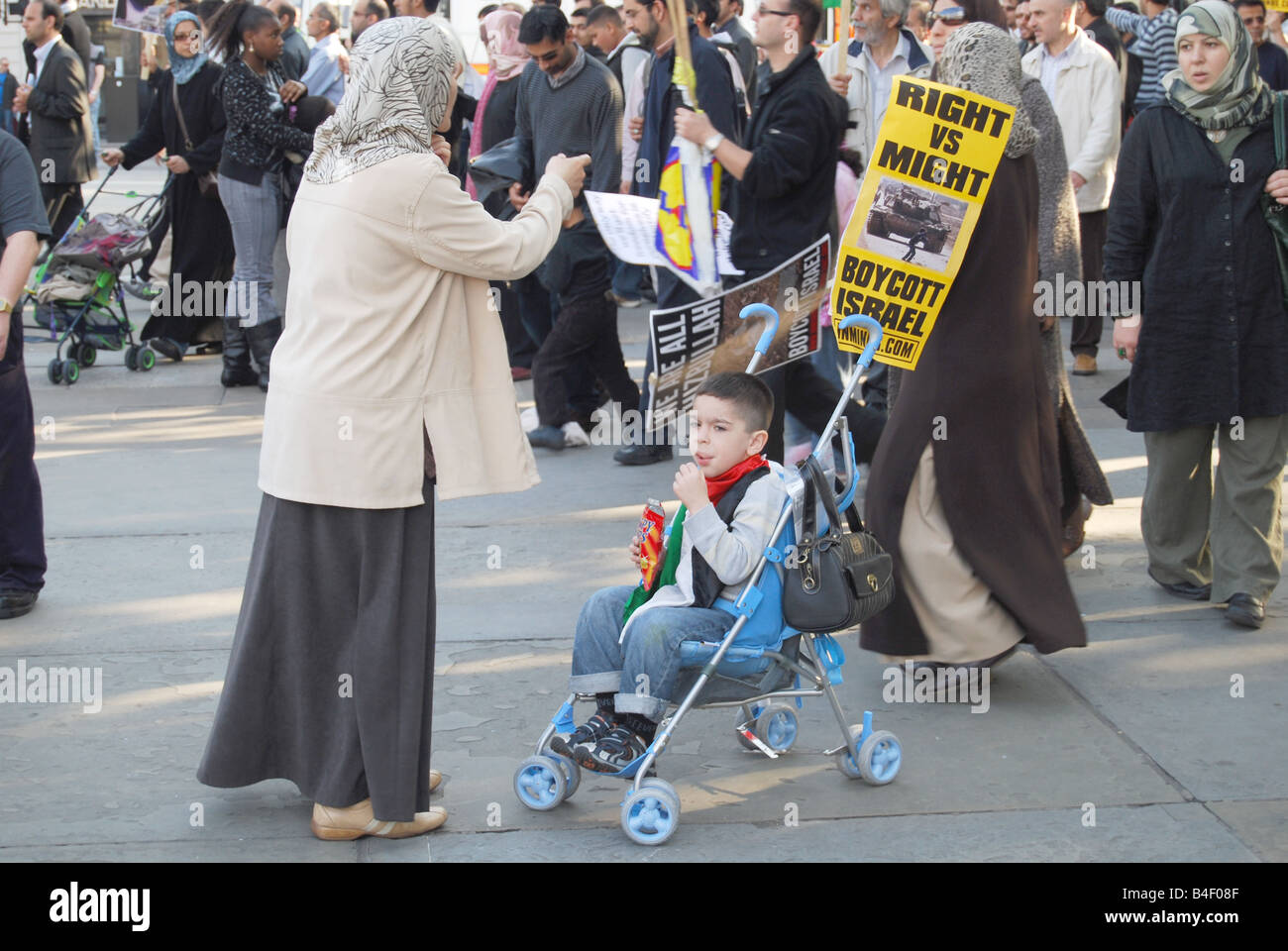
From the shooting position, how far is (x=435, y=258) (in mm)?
3635

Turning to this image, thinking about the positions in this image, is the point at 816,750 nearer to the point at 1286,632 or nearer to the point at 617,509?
the point at 1286,632

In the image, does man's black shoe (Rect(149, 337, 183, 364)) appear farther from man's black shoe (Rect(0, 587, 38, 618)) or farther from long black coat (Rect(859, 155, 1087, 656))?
long black coat (Rect(859, 155, 1087, 656))

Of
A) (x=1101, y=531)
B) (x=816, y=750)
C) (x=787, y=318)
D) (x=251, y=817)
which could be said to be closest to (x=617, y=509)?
(x=787, y=318)

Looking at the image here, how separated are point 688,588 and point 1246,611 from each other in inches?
97.2

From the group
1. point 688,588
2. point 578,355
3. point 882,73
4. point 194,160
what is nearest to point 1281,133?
point 688,588

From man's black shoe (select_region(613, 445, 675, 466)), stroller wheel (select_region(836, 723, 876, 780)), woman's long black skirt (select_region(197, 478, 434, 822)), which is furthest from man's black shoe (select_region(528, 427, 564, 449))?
woman's long black skirt (select_region(197, 478, 434, 822))

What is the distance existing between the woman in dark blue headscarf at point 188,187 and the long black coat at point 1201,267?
586cm

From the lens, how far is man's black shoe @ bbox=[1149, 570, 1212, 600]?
19.1 ft

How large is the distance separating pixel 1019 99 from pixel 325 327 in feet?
7.57

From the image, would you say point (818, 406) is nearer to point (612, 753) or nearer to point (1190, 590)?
point (1190, 590)

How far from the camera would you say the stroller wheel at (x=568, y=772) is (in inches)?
158

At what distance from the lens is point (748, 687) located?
159 inches

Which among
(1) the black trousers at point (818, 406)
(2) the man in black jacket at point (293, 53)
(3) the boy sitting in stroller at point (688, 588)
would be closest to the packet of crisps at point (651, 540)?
(3) the boy sitting in stroller at point (688, 588)

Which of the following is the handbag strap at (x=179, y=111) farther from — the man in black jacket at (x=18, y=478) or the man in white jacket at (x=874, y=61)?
the man in black jacket at (x=18, y=478)
